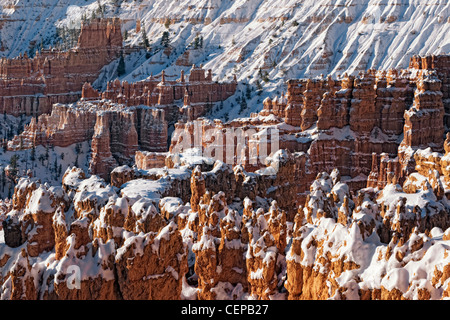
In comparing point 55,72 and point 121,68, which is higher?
point 121,68

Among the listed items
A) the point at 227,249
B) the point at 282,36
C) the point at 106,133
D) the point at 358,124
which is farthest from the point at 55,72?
the point at 227,249

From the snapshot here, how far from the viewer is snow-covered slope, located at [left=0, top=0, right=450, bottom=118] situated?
291 feet

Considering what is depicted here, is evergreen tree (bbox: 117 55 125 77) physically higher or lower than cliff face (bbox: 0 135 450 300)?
higher

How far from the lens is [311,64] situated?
92062mm

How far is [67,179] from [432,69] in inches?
1067

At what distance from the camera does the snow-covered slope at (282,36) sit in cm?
8881

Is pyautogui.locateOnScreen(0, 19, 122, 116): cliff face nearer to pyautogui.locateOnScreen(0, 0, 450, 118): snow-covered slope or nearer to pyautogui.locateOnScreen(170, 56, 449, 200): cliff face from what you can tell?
pyautogui.locateOnScreen(0, 0, 450, 118): snow-covered slope

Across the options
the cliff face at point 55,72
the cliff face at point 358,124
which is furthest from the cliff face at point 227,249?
the cliff face at point 55,72

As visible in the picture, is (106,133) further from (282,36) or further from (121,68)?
(121,68)

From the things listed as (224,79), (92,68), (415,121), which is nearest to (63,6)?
(92,68)

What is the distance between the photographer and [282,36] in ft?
335

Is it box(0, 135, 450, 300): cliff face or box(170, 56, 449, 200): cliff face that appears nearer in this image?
box(0, 135, 450, 300): cliff face

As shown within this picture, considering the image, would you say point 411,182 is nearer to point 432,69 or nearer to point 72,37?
point 432,69

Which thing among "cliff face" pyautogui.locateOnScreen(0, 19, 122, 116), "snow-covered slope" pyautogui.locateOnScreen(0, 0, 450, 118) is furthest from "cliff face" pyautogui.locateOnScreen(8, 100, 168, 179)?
"cliff face" pyautogui.locateOnScreen(0, 19, 122, 116)
